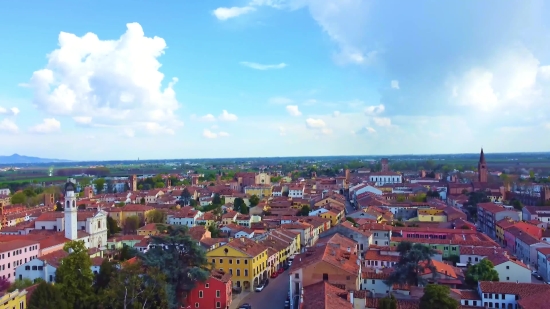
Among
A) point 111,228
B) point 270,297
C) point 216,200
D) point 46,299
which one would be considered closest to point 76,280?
point 46,299

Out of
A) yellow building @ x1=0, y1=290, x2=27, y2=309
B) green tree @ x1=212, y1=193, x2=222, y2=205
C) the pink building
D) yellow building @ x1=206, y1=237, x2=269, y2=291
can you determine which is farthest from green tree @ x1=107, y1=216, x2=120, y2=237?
yellow building @ x1=0, y1=290, x2=27, y2=309

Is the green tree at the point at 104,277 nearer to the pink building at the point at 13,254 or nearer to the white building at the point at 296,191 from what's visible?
the pink building at the point at 13,254

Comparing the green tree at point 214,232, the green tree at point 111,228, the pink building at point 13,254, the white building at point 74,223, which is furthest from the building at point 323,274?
the green tree at point 111,228

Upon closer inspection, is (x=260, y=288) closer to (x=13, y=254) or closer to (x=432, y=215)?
(x=13, y=254)

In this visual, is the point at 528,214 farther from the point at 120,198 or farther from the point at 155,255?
the point at 120,198

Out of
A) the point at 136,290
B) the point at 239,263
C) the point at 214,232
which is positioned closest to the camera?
the point at 136,290
